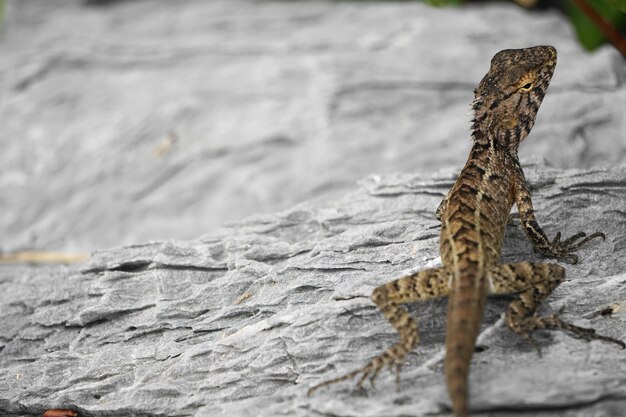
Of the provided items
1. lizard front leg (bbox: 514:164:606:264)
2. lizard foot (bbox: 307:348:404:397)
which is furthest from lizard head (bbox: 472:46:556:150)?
lizard foot (bbox: 307:348:404:397)

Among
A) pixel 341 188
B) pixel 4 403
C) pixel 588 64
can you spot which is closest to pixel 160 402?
pixel 4 403

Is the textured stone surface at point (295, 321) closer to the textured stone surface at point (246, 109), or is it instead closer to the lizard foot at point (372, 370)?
the lizard foot at point (372, 370)

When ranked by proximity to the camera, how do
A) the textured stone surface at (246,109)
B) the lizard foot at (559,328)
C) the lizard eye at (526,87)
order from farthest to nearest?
the textured stone surface at (246,109) → the lizard eye at (526,87) → the lizard foot at (559,328)

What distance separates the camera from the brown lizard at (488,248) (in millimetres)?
3811

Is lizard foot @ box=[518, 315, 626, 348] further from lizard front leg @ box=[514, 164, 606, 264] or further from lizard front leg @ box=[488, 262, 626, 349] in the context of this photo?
lizard front leg @ box=[514, 164, 606, 264]

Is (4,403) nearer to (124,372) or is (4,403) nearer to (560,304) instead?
(124,372)

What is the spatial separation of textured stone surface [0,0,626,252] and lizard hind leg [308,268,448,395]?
127 inches

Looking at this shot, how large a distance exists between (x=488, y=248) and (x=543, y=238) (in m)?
0.72

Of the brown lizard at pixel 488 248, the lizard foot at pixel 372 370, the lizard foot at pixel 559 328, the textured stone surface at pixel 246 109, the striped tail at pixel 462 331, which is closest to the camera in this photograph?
the striped tail at pixel 462 331

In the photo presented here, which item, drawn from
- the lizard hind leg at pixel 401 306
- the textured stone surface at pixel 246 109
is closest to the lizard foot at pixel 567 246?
the lizard hind leg at pixel 401 306

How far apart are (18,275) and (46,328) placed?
1.48m

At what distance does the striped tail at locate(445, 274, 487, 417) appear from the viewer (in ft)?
11.1

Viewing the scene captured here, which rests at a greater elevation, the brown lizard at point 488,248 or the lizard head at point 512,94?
the lizard head at point 512,94

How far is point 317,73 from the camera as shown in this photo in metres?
9.20
